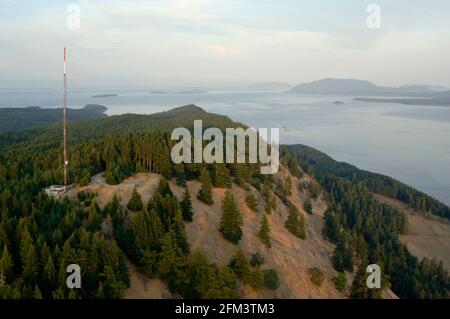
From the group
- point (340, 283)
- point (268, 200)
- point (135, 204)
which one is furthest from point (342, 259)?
point (135, 204)

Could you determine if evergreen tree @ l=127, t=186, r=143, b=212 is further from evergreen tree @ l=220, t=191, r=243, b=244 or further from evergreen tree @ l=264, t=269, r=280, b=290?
evergreen tree @ l=264, t=269, r=280, b=290

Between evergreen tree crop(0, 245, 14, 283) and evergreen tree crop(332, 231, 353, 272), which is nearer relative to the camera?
evergreen tree crop(0, 245, 14, 283)

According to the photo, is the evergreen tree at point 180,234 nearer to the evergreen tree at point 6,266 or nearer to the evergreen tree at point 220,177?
the evergreen tree at point 6,266

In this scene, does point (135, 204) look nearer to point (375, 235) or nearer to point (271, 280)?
point (271, 280)

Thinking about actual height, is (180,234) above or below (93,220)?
below

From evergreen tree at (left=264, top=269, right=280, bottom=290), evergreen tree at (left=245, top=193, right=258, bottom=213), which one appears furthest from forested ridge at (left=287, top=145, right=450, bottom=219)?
evergreen tree at (left=264, top=269, right=280, bottom=290)

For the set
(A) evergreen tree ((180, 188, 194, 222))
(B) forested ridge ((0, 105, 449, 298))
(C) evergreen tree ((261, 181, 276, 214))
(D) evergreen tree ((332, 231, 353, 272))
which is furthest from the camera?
(C) evergreen tree ((261, 181, 276, 214))

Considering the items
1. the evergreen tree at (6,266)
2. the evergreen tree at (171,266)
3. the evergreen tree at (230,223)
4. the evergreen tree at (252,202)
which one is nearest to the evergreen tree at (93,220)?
the evergreen tree at (171,266)
